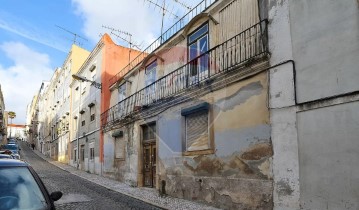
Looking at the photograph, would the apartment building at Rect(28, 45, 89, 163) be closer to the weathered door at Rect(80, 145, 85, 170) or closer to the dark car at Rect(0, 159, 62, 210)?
the weathered door at Rect(80, 145, 85, 170)

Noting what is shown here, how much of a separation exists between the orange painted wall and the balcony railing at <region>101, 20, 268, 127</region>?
6071 mm

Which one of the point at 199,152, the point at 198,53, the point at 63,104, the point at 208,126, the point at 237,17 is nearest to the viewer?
the point at 237,17

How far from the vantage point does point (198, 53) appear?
12.3m

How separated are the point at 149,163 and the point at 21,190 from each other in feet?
38.5

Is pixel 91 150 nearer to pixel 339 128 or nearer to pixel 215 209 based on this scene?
pixel 215 209

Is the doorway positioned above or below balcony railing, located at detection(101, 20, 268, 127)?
below

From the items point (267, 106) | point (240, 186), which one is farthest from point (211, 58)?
point (240, 186)

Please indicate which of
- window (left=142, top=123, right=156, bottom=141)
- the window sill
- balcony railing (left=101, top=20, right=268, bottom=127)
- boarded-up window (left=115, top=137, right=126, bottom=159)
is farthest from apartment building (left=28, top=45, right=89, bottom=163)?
the window sill

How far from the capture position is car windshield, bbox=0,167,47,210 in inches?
156

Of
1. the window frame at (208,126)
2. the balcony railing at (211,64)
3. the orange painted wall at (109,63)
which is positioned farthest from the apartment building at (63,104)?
the window frame at (208,126)

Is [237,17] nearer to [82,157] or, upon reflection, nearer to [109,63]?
[109,63]

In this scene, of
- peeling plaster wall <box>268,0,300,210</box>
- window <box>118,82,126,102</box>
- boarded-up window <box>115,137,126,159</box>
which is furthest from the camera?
window <box>118,82,126,102</box>

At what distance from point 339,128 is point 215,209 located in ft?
14.7

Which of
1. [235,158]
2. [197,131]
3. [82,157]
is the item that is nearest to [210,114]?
[197,131]
